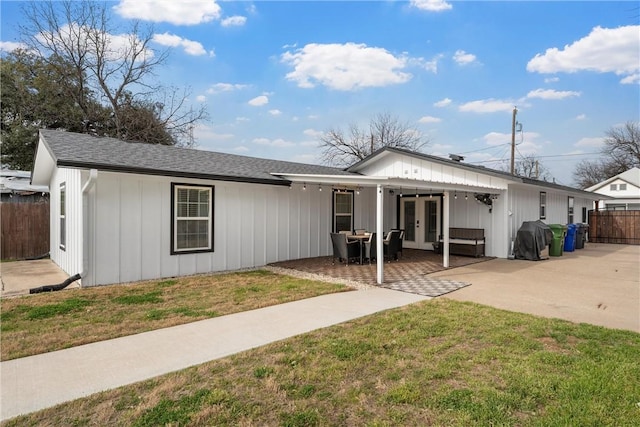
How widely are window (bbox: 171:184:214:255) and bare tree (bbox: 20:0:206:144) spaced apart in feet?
54.3

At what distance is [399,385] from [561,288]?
19.8ft

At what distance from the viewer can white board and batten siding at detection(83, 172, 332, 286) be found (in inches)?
299

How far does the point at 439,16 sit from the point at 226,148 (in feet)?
57.6

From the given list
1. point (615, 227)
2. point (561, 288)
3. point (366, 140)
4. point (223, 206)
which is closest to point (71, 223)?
point (223, 206)

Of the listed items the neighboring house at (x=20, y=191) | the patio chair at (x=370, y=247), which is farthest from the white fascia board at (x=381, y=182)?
the neighboring house at (x=20, y=191)

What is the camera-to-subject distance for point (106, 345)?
4273mm

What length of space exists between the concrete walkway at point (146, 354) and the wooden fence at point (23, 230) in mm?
10827

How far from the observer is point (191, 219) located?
349 inches

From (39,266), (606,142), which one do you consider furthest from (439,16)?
(606,142)

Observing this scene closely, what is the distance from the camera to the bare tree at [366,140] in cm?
3116

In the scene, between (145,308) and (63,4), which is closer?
(145,308)

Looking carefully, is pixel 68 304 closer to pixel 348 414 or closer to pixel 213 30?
pixel 348 414

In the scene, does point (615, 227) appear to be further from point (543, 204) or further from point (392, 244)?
point (392, 244)

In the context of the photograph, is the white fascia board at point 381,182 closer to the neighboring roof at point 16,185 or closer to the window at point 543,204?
the window at point 543,204
